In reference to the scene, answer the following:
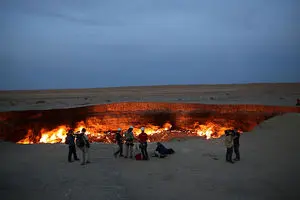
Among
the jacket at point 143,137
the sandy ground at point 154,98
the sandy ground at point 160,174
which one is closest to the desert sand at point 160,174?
the sandy ground at point 160,174

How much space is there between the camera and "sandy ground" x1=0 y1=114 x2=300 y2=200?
26.9 ft

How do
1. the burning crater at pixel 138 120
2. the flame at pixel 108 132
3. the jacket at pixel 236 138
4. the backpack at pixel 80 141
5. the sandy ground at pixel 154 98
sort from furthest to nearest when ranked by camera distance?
the sandy ground at pixel 154 98 < the burning crater at pixel 138 120 < the flame at pixel 108 132 < the jacket at pixel 236 138 < the backpack at pixel 80 141

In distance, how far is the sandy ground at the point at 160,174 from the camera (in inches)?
323

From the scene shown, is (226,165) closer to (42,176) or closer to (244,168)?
(244,168)

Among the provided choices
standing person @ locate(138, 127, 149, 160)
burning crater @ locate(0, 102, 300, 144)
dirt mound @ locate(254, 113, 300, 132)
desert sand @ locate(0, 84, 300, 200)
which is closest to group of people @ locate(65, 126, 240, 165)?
standing person @ locate(138, 127, 149, 160)

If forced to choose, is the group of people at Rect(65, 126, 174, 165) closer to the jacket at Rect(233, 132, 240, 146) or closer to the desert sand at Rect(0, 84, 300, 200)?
the desert sand at Rect(0, 84, 300, 200)

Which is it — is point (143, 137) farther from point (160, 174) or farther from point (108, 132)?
point (108, 132)

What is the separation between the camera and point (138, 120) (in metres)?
25.8

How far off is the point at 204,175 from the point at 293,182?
2.92 metres

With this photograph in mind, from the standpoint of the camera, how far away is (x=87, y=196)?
26.2 ft

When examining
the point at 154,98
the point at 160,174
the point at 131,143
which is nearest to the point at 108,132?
the point at 131,143

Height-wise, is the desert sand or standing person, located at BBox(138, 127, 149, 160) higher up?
standing person, located at BBox(138, 127, 149, 160)

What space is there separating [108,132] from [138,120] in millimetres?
3229

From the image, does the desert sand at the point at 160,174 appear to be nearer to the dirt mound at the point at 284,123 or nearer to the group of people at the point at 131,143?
the group of people at the point at 131,143
